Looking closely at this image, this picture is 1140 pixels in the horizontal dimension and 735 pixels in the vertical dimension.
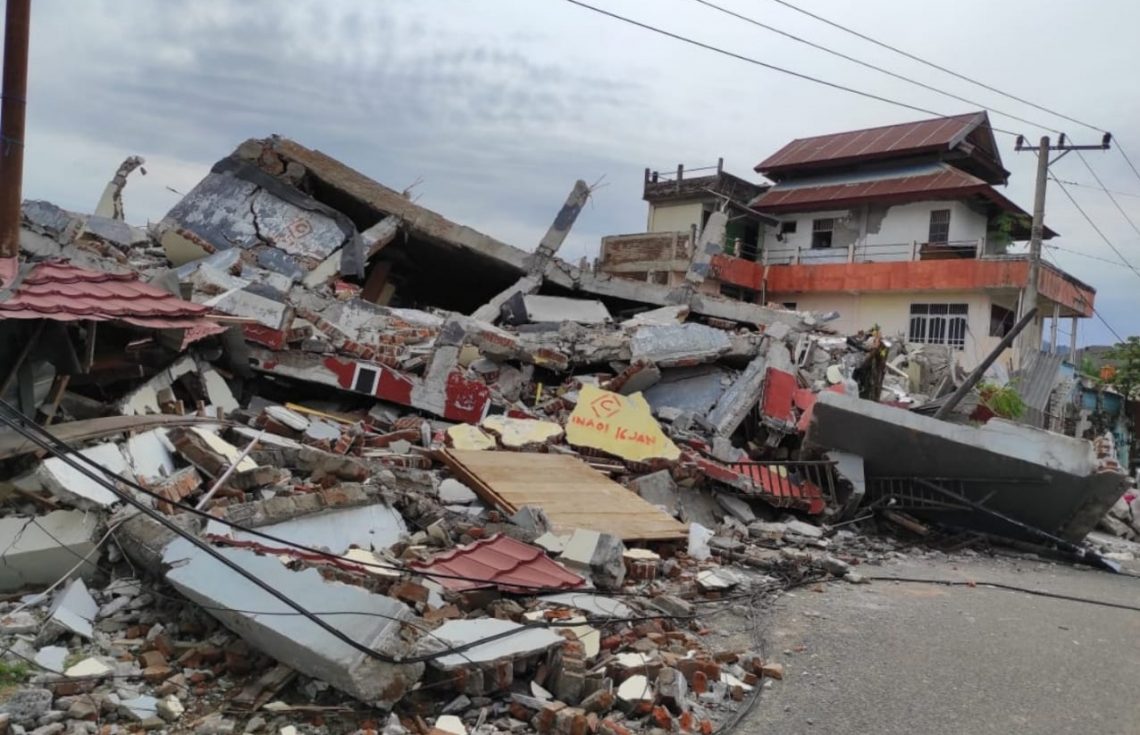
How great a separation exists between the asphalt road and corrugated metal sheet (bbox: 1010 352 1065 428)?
42.5ft

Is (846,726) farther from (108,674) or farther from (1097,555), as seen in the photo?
(1097,555)

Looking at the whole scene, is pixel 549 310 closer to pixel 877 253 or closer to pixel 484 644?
pixel 484 644

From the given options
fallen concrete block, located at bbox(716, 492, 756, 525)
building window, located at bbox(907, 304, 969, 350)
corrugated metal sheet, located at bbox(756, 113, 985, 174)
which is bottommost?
fallen concrete block, located at bbox(716, 492, 756, 525)

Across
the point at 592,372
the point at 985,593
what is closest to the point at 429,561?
the point at 985,593

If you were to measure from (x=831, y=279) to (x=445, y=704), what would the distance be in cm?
2431

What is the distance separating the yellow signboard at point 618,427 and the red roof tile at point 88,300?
3.95m

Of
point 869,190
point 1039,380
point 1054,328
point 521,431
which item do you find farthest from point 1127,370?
point 521,431

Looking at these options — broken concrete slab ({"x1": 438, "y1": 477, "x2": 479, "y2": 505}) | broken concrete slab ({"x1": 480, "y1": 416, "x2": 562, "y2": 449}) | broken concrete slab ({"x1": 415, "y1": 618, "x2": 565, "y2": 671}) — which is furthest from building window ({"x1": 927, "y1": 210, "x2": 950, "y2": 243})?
broken concrete slab ({"x1": 415, "y1": 618, "x2": 565, "y2": 671})

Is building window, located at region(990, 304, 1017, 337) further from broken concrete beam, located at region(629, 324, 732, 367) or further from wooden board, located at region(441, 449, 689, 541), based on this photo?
wooden board, located at region(441, 449, 689, 541)

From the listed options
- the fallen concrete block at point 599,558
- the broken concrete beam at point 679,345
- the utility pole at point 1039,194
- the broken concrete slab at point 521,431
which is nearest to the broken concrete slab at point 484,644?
the fallen concrete block at point 599,558

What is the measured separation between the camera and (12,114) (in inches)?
274

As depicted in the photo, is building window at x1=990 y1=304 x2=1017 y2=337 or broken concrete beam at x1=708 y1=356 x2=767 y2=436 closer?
broken concrete beam at x1=708 y1=356 x2=767 y2=436

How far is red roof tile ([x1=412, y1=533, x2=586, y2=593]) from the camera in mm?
4742

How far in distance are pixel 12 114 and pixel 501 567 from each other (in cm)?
588
